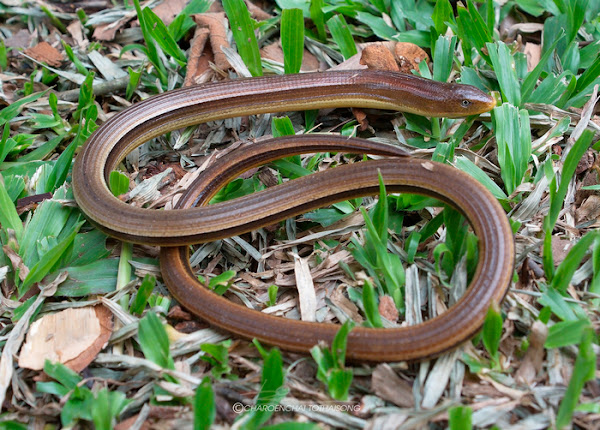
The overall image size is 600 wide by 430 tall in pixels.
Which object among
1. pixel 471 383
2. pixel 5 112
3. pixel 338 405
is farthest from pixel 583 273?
pixel 5 112

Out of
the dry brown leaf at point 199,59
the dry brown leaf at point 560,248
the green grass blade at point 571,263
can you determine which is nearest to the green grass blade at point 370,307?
the green grass blade at point 571,263

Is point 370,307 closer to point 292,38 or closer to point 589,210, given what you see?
point 589,210

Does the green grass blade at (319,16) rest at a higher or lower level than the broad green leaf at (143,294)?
higher

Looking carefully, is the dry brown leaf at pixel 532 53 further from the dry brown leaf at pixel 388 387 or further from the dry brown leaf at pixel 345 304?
the dry brown leaf at pixel 388 387

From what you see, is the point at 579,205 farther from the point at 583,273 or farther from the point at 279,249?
the point at 279,249

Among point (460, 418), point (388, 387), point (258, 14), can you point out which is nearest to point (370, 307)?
point (388, 387)

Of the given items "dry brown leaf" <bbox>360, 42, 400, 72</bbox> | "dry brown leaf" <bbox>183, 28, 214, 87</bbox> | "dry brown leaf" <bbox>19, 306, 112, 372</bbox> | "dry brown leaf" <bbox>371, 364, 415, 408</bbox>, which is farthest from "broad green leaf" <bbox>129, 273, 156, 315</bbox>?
"dry brown leaf" <bbox>360, 42, 400, 72</bbox>

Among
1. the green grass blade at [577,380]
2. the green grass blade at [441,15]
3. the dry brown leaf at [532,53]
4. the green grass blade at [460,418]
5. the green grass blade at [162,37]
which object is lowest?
the green grass blade at [460,418]
